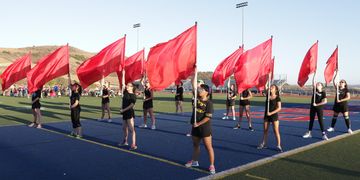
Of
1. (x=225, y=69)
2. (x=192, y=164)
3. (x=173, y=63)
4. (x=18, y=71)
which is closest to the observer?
(x=192, y=164)

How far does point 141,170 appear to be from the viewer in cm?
690

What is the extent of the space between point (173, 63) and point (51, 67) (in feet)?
16.1

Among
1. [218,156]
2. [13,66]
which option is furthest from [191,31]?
[13,66]

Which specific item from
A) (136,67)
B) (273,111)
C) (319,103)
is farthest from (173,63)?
(319,103)

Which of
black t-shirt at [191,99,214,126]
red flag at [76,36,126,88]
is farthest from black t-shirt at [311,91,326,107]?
red flag at [76,36,126,88]

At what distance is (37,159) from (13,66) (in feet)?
19.9

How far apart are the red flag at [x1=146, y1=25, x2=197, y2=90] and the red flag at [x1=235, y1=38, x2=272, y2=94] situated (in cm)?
225

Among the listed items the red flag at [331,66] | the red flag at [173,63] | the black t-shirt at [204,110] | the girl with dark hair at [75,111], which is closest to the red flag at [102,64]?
the girl with dark hair at [75,111]

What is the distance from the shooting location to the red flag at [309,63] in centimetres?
1141

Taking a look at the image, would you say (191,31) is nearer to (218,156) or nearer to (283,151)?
(218,156)

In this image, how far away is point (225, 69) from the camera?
13.4 meters

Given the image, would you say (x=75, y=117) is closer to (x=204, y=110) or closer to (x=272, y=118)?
(x=204, y=110)

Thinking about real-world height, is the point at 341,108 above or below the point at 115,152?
above

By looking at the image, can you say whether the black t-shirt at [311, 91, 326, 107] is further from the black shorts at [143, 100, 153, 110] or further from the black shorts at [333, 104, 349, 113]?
the black shorts at [143, 100, 153, 110]
